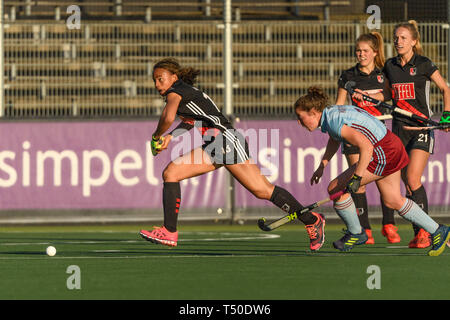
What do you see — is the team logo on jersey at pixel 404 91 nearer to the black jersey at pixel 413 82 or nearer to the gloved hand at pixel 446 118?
the black jersey at pixel 413 82

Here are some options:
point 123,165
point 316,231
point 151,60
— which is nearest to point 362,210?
point 316,231

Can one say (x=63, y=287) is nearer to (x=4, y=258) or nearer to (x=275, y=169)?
(x=4, y=258)

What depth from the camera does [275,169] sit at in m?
14.0

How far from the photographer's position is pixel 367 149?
8086 mm

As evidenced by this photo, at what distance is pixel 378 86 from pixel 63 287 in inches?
167

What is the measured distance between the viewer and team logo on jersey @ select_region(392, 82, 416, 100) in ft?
31.2

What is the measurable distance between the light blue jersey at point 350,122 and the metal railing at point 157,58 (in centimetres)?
600

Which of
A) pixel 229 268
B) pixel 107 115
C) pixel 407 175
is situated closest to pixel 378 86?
pixel 407 175

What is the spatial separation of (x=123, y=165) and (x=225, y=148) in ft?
17.0

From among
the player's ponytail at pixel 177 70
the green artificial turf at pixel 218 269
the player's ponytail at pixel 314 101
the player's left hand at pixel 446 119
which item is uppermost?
the player's ponytail at pixel 177 70

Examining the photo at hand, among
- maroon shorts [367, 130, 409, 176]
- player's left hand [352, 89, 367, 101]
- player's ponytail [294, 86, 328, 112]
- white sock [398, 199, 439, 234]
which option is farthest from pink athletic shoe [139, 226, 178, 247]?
player's left hand [352, 89, 367, 101]

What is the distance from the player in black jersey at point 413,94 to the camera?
9.41 metres

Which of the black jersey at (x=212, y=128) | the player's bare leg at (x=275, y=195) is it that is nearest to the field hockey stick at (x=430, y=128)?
the player's bare leg at (x=275, y=195)

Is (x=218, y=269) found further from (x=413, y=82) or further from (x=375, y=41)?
(x=375, y=41)
